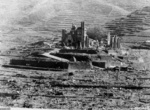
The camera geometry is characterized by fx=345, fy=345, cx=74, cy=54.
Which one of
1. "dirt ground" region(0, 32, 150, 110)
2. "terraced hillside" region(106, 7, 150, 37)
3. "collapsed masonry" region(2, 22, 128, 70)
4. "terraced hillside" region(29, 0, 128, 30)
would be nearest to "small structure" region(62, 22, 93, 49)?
"collapsed masonry" region(2, 22, 128, 70)

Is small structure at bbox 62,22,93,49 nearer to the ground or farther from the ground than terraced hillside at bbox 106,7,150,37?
nearer to the ground

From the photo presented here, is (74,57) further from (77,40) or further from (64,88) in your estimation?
(64,88)

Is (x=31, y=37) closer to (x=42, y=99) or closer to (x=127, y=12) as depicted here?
(x=42, y=99)

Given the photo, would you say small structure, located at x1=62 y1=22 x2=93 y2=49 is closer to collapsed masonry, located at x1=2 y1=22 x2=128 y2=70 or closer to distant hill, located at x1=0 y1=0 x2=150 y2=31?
collapsed masonry, located at x1=2 y1=22 x2=128 y2=70

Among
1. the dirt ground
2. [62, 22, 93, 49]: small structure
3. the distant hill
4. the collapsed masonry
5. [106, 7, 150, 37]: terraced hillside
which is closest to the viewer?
the dirt ground

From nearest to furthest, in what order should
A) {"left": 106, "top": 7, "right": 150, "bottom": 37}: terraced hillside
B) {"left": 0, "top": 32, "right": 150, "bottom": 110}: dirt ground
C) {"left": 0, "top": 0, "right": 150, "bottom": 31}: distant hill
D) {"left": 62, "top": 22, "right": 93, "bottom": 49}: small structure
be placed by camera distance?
{"left": 0, "top": 32, "right": 150, "bottom": 110}: dirt ground < {"left": 106, "top": 7, "right": 150, "bottom": 37}: terraced hillside < {"left": 0, "top": 0, "right": 150, "bottom": 31}: distant hill < {"left": 62, "top": 22, "right": 93, "bottom": 49}: small structure

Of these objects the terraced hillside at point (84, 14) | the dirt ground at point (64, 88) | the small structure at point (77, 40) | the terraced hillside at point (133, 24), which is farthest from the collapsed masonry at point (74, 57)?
the terraced hillside at point (84, 14)

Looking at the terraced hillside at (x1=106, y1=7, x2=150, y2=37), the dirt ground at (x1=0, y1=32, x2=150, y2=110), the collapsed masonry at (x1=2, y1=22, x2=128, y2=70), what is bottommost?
the dirt ground at (x1=0, y1=32, x2=150, y2=110)

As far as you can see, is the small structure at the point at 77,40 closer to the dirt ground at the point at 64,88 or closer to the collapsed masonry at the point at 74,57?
the collapsed masonry at the point at 74,57

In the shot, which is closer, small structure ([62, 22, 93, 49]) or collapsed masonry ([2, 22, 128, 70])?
collapsed masonry ([2, 22, 128, 70])
